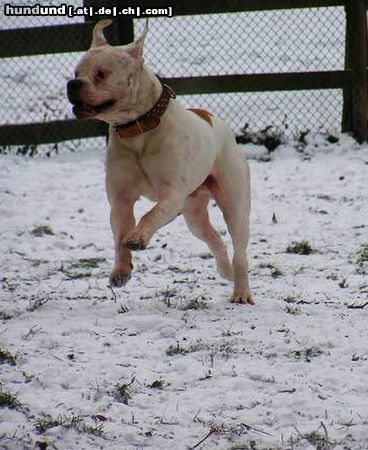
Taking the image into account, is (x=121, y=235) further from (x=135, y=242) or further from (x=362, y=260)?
(x=362, y=260)

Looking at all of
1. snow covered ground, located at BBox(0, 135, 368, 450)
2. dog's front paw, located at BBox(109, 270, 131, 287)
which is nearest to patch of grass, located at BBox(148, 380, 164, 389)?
snow covered ground, located at BBox(0, 135, 368, 450)

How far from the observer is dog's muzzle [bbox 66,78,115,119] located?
160 inches

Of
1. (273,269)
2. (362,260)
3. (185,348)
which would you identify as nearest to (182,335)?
(185,348)

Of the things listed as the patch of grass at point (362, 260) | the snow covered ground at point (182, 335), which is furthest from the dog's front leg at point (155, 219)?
the patch of grass at point (362, 260)

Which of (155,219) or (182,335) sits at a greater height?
(155,219)

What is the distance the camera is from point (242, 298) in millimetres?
4969

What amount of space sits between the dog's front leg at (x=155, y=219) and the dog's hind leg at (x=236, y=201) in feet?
2.00

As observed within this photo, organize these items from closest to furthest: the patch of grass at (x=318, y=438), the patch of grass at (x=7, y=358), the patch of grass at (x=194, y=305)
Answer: the patch of grass at (x=318, y=438) → the patch of grass at (x=7, y=358) → the patch of grass at (x=194, y=305)

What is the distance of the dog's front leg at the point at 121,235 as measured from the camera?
14.6 ft

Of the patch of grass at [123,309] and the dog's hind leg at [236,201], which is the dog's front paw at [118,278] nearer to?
the patch of grass at [123,309]

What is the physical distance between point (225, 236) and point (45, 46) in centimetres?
332

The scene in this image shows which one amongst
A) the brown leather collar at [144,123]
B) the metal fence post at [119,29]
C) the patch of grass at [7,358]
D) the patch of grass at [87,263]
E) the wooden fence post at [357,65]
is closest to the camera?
the patch of grass at [7,358]

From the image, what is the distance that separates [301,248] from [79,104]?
2.45m

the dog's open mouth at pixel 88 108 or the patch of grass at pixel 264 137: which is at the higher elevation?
the dog's open mouth at pixel 88 108
